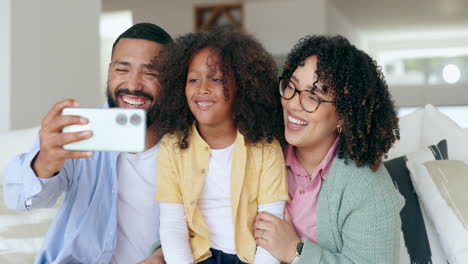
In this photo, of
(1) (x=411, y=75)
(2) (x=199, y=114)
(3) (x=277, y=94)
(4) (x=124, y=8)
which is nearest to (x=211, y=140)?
(2) (x=199, y=114)

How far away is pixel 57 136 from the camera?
42.9 inches

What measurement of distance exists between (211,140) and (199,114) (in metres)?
0.12

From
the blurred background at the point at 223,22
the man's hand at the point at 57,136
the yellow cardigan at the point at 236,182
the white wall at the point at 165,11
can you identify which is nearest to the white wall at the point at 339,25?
the blurred background at the point at 223,22

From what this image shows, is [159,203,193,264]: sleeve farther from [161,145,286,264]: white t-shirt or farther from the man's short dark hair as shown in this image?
the man's short dark hair

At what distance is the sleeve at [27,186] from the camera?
4.14 feet

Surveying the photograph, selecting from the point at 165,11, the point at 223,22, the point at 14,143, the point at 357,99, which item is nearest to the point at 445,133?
the point at 357,99

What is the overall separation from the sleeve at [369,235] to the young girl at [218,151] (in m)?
0.15

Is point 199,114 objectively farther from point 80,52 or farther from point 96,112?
point 80,52

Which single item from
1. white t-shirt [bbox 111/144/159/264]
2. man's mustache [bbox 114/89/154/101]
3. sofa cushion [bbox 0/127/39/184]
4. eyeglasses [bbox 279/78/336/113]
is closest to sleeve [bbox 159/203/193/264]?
white t-shirt [bbox 111/144/159/264]

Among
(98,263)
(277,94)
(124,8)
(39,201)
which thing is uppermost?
(124,8)

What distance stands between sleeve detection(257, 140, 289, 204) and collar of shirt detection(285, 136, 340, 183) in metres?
0.05

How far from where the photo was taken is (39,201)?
1347 millimetres

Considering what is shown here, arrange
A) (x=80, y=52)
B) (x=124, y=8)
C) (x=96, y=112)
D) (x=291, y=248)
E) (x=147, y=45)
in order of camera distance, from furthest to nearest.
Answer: (x=124, y=8) → (x=80, y=52) → (x=147, y=45) → (x=291, y=248) → (x=96, y=112)

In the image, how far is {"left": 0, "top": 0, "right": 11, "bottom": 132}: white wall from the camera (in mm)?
2256
